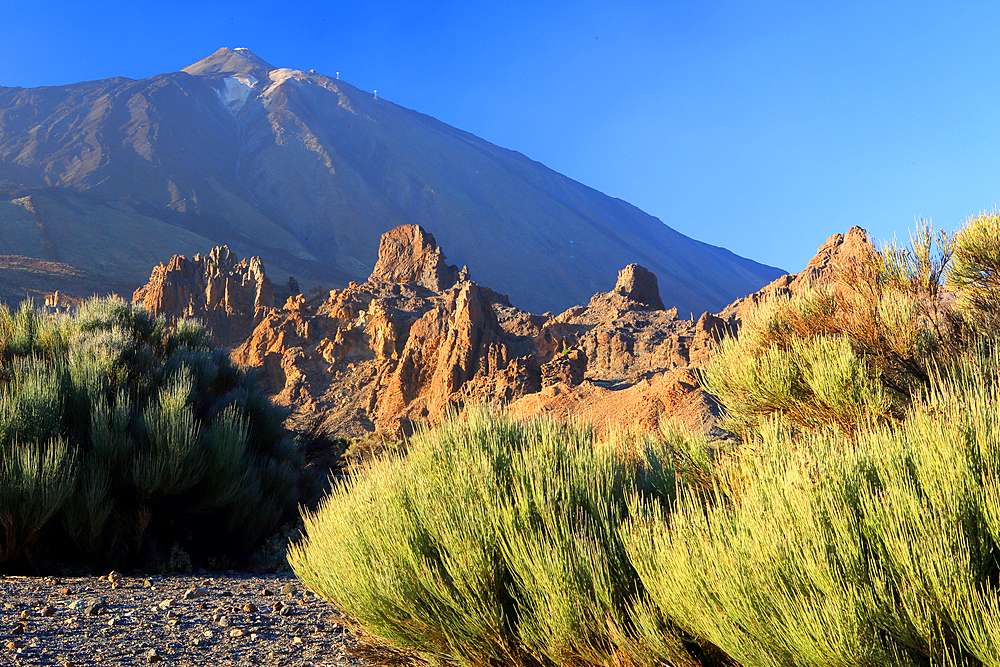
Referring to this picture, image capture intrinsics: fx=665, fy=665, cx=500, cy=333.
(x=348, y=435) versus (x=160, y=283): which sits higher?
(x=160, y=283)

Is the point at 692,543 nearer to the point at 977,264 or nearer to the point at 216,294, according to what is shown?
the point at 977,264

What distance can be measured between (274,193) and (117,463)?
4844 inches

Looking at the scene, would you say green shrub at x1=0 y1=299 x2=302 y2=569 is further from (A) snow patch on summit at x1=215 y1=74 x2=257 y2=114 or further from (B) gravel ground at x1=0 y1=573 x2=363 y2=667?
(A) snow patch on summit at x1=215 y1=74 x2=257 y2=114

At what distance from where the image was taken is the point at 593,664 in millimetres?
3232

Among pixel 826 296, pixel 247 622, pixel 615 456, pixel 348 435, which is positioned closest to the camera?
pixel 615 456

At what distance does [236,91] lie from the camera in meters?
169

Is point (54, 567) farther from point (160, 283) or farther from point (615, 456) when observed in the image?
point (160, 283)

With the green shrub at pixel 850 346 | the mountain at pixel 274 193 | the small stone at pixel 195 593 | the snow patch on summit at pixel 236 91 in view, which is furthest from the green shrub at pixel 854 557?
the snow patch on summit at pixel 236 91

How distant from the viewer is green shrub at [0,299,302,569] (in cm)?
641

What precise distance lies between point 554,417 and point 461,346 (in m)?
20.6

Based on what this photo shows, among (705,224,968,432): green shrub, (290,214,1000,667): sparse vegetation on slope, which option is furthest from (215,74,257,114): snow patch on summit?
(290,214,1000,667): sparse vegetation on slope

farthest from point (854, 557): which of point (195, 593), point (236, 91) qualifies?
point (236, 91)

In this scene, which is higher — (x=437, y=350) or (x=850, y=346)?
(x=850, y=346)

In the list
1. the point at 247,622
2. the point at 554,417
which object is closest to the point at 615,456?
the point at 554,417
